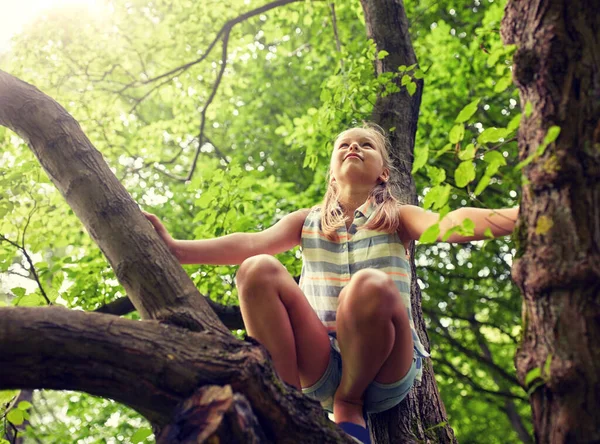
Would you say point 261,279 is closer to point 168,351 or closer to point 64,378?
point 168,351

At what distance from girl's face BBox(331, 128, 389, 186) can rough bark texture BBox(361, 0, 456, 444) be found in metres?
0.57

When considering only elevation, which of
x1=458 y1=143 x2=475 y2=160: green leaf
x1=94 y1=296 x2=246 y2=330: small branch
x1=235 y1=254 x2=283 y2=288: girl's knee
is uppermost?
x1=94 y1=296 x2=246 y2=330: small branch

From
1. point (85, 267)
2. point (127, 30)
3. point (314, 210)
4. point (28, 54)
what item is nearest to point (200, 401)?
point (314, 210)

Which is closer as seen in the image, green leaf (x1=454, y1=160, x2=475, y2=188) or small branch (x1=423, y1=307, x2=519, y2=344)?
green leaf (x1=454, y1=160, x2=475, y2=188)

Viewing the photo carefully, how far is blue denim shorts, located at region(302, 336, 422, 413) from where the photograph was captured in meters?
2.32

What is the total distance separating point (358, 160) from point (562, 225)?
1.36m

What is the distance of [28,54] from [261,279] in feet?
18.1

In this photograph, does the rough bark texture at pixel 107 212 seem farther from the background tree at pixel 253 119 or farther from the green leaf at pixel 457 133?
the background tree at pixel 253 119

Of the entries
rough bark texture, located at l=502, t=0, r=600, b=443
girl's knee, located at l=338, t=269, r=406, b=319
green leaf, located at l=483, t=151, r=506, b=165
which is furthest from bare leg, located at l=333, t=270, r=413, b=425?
green leaf, located at l=483, t=151, r=506, b=165

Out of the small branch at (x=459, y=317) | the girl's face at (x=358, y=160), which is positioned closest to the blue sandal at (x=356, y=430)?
the girl's face at (x=358, y=160)

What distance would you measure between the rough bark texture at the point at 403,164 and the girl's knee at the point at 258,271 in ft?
3.28

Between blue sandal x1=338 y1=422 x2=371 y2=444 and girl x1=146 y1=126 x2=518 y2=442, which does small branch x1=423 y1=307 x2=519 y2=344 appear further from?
blue sandal x1=338 y1=422 x2=371 y2=444

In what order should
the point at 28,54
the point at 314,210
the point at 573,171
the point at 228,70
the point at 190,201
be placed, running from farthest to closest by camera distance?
the point at 228,70
the point at 190,201
the point at 28,54
the point at 314,210
the point at 573,171

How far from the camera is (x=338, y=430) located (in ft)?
6.00
